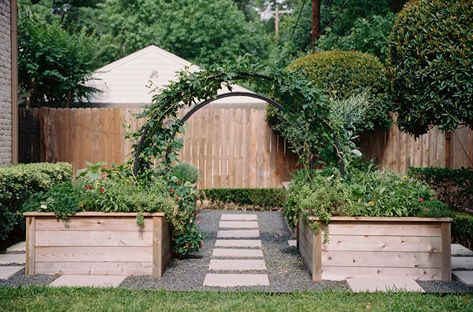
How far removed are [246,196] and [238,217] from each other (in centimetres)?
128

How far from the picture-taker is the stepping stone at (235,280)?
188 inches

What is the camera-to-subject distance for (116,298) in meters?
4.23

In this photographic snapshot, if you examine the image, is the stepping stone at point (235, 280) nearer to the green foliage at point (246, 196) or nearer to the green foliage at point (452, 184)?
the green foliage at point (452, 184)

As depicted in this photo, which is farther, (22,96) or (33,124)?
(22,96)

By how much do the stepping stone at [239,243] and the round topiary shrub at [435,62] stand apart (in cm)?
238

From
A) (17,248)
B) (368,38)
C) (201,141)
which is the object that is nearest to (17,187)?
(17,248)

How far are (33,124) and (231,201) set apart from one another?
4.03 meters

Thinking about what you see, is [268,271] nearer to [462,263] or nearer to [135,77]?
[462,263]

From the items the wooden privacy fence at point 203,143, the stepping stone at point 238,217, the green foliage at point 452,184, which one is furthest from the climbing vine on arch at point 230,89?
the wooden privacy fence at point 203,143

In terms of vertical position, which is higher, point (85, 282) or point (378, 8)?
point (378, 8)

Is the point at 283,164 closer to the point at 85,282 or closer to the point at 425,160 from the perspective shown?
the point at 425,160

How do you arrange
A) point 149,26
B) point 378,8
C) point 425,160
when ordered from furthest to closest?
point 149,26 → point 378,8 → point 425,160

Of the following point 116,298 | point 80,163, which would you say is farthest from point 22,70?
point 116,298

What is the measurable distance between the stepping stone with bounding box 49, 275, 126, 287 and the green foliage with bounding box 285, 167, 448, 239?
1.78 meters
